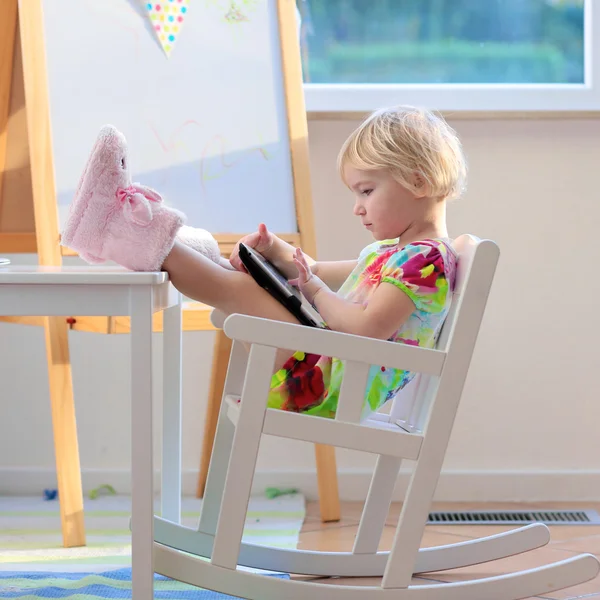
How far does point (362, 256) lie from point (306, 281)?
0.18 m

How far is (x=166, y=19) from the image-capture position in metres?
1.61

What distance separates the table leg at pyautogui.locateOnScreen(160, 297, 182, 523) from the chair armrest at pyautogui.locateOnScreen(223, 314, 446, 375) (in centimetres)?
41

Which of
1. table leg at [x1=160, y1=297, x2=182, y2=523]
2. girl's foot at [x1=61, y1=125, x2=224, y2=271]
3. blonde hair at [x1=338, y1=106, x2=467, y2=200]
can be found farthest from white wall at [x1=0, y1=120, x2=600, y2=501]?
girl's foot at [x1=61, y1=125, x2=224, y2=271]

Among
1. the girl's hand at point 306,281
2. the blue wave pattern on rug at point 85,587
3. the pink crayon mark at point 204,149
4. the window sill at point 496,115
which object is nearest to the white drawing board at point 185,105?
the pink crayon mark at point 204,149

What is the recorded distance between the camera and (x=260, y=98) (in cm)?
163

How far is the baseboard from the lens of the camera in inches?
72.4

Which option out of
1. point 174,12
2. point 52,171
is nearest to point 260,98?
point 174,12

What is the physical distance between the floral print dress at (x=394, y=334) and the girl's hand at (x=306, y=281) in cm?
7

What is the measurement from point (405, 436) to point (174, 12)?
99cm

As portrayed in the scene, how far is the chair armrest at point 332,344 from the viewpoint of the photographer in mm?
961

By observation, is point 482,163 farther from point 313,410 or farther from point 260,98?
point 313,410

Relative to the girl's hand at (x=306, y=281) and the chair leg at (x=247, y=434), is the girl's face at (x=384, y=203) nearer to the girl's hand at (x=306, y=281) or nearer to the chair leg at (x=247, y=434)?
the girl's hand at (x=306, y=281)

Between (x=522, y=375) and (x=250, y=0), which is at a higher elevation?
(x=250, y=0)

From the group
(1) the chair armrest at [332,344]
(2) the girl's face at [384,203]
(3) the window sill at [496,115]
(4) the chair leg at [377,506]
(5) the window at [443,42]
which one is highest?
(5) the window at [443,42]
